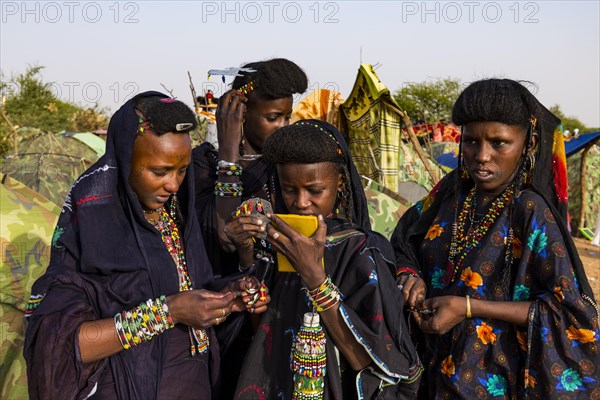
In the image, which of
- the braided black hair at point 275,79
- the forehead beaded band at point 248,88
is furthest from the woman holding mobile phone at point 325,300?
the forehead beaded band at point 248,88

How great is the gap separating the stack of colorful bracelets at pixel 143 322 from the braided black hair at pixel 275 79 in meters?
1.35

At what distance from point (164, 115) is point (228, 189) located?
0.82 m

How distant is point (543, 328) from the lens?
82.4 inches

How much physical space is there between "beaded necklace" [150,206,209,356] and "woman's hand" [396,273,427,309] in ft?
2.69

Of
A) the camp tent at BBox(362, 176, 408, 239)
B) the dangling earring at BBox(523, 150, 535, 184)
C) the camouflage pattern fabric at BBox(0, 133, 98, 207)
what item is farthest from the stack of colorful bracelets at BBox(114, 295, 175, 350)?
the camouflage pattern fabric at BBox(0, 133, 98, 207)

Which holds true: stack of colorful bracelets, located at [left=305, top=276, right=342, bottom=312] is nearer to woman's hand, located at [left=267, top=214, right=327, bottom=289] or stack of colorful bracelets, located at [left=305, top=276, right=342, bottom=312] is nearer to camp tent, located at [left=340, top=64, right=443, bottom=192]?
woman's hand, located at [left=267, top=214, right=327, bottom=289]

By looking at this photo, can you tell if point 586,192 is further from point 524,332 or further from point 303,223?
point 303,223

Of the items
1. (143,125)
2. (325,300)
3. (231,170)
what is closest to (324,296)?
(325,300)

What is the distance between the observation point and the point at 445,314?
A: 2160 millimetres

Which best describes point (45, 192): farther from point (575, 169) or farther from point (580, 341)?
point (575, 169)

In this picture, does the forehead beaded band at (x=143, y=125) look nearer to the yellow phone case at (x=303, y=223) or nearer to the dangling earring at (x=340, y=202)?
the yellow phone case at (x=303, y=223)

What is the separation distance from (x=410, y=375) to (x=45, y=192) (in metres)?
7.02

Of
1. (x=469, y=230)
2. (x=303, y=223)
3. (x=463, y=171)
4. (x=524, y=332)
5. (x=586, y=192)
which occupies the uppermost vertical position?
(x=463, y=171)

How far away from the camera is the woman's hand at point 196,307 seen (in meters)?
1.94
